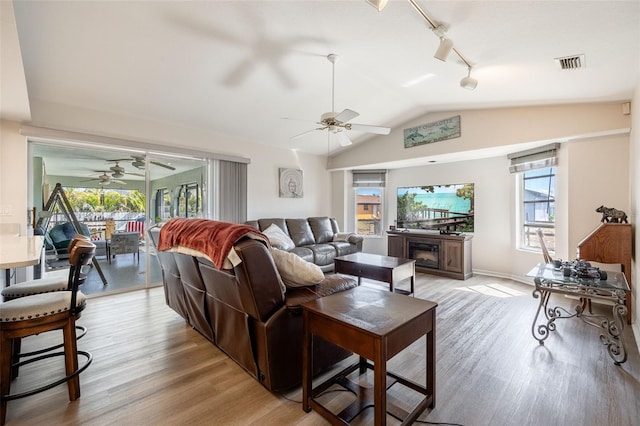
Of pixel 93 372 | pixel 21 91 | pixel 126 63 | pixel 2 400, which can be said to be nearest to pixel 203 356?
pixel 93 372

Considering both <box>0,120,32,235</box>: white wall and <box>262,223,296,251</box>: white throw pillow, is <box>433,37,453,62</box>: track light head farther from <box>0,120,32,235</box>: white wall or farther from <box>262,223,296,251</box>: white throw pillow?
<box>0,120,32,235</box>: white wall

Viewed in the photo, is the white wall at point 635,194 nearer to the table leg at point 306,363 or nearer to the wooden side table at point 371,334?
the wooden side table at point 371,334

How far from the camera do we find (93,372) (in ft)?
6.80

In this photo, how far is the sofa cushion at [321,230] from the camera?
18.4 feet

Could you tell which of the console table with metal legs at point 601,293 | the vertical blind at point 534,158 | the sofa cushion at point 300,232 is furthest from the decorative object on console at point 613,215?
the sofa cushion at point 300,232

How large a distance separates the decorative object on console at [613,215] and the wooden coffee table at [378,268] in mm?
2108

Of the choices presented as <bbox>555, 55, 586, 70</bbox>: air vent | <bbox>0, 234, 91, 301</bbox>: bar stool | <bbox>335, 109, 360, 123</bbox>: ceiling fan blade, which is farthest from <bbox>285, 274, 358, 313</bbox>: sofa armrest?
<bbox>555, 55, 586, 70</bbox>: air vent

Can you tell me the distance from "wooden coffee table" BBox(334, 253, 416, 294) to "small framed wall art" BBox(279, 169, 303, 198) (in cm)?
233

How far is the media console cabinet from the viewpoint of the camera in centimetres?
480

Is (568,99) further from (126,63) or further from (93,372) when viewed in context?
(93,372)

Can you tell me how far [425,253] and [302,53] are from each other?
156 inches

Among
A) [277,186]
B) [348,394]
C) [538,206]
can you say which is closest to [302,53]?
[277,186]

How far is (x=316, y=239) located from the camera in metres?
5.57

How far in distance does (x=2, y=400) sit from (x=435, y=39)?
404 centimetres
